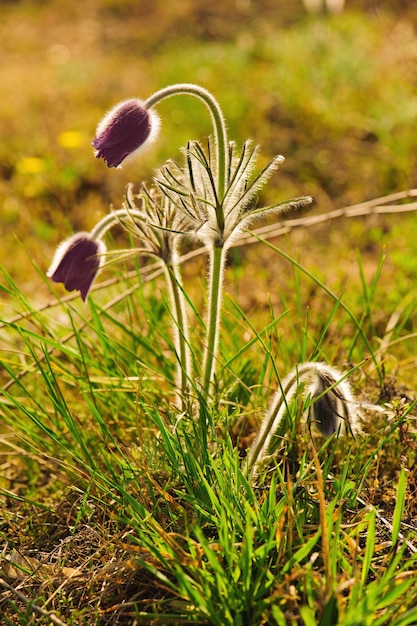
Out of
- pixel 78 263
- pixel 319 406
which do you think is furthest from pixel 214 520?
pixel 78 263

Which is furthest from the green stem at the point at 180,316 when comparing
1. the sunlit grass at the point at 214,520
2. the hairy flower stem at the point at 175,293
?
the sunlit grass at the point at 214,520

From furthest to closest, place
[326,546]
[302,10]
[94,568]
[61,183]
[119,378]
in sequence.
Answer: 1. [302,10]
2. [61,183]
3. [119,378]
4. [94,568]
5. [326,546]

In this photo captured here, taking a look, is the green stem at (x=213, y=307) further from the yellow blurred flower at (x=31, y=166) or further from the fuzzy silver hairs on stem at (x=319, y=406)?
the yellow blurred flower at (x=31, y=166)

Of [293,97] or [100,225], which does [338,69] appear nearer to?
[293,97]

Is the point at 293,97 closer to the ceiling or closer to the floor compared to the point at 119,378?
closer to the ceiling

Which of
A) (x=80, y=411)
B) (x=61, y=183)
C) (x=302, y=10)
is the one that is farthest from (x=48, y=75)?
(x=80, y=411)
